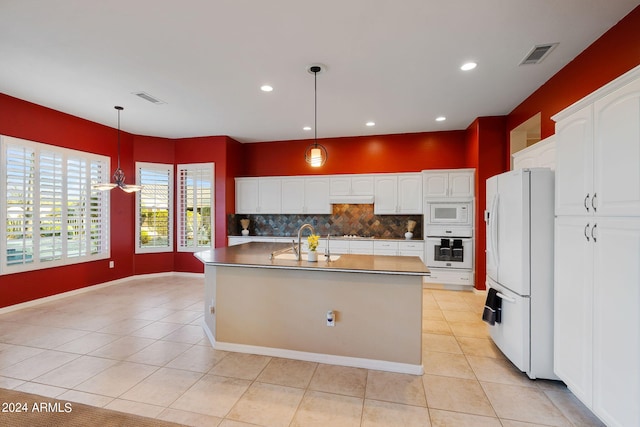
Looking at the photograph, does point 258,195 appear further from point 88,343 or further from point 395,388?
point 395,388

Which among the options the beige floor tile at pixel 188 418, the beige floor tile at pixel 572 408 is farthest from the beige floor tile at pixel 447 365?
the beige floor tile at pixel 188 418

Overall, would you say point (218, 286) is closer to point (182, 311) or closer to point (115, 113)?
point (182, 311)

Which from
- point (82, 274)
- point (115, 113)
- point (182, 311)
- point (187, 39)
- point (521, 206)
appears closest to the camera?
point (521, 206)

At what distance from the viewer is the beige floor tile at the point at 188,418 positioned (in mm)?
1971

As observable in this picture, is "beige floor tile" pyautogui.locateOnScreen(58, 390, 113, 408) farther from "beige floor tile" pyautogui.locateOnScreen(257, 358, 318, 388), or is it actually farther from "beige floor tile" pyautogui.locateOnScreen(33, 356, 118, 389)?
"beige floor tile" pyautogui.locateOnScreen(257, 358, 318, 388)

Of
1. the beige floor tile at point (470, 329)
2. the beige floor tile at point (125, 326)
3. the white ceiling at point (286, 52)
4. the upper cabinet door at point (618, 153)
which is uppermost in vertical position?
the white ceiling at point (286, 52)

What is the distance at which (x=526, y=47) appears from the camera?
9.30ft

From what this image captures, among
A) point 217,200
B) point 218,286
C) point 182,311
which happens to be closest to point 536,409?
point 218,286

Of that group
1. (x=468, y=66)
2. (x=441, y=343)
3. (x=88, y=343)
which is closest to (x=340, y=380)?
(x=441, y=343)

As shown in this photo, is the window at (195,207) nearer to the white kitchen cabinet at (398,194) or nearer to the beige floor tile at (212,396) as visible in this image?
the white kitchen cabinet at (398,194)

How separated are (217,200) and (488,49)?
516 centimetres

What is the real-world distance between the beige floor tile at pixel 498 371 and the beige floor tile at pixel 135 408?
2.58 m

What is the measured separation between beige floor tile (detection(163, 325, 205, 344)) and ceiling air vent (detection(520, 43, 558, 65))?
4569 mm

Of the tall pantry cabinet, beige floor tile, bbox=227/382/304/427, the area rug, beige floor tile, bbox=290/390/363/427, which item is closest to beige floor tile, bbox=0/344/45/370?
the area rug
